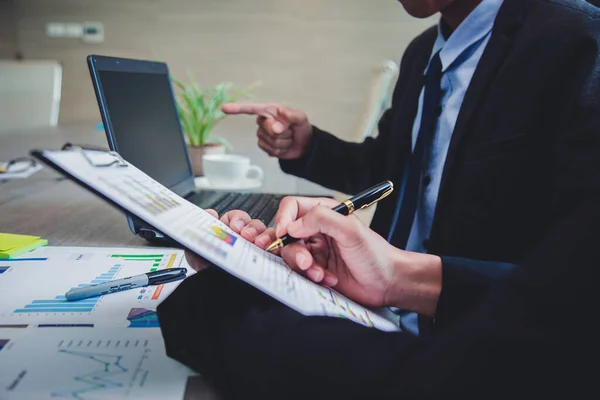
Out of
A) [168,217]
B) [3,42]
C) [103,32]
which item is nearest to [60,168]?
[168,217]

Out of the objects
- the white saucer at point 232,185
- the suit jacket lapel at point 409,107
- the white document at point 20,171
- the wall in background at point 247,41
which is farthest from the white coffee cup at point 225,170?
the wall in background at point 247,41

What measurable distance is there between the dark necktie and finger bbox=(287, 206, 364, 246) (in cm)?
45

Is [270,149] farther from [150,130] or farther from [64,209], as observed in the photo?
[64,209]

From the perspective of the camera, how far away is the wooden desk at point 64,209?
2.48 feet

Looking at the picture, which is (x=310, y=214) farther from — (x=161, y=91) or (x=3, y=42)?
(x=3, y=42)

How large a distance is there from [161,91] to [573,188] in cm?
91

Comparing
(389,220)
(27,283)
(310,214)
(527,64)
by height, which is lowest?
(389,220)

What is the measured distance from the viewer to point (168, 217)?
39 centimetres

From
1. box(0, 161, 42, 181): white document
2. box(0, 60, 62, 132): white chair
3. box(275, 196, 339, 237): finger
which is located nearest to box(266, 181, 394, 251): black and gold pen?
box(275, 196, 339, 237): finger

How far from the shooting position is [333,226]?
463mm

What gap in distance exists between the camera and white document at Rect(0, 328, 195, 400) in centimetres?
34

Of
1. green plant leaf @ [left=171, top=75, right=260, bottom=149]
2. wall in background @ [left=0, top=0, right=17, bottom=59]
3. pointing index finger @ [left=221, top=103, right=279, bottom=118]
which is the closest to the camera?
pointing index finger @ [left=221, top=103, right=279, bottom=118]

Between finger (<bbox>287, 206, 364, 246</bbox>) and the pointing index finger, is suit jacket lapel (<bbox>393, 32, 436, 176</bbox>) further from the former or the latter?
finger (<bbox>287, 206, 364, 246</bbox>)

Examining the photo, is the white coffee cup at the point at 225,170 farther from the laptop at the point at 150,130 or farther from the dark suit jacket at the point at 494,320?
the dark suit jacket at the point at 494,320
